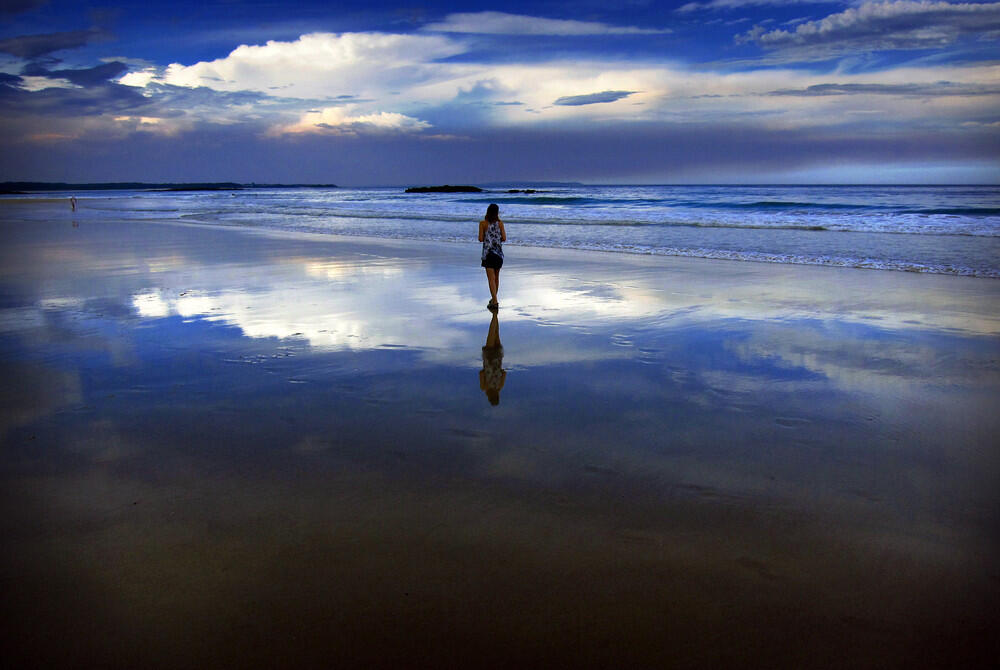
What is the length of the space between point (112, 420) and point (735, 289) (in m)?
8.76

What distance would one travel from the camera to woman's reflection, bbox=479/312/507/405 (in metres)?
5.34


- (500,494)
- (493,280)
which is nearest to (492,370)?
(500,494)

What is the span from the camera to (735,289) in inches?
411

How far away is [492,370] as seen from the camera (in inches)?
234

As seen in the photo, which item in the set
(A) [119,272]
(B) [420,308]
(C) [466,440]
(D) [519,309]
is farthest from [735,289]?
(A) [119,272]

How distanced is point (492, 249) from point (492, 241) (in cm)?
20

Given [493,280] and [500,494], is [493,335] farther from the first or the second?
[500,494]

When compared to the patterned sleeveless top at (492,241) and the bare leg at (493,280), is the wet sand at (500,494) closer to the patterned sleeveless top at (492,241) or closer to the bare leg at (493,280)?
the bare leg at (493,280)

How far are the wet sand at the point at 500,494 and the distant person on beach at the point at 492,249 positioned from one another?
175cm

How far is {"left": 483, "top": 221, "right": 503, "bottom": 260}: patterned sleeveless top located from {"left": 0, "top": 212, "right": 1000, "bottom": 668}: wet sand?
2137 mm

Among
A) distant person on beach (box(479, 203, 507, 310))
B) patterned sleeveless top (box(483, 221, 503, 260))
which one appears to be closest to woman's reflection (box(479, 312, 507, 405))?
distant person on beach (box(479, 203, 507, 310))

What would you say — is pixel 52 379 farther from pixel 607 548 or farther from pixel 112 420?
pixel 607 548

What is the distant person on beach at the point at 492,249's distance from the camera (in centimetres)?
936

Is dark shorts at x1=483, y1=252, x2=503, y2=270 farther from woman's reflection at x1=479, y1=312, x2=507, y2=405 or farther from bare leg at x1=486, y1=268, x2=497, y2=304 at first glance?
woman's reflection at x1=479, y1=312, x2=507, y2=405
